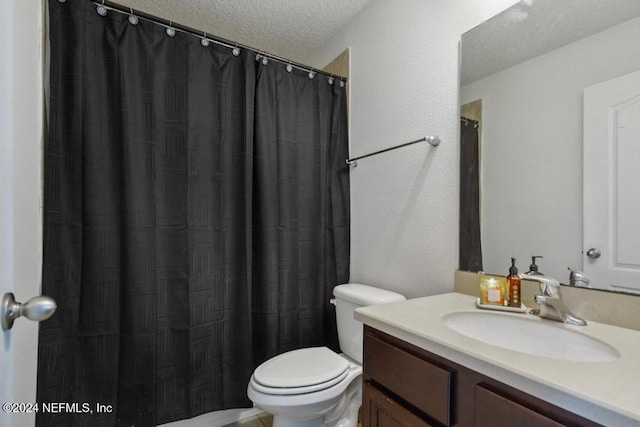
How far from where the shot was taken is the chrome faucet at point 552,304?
2.75 feet

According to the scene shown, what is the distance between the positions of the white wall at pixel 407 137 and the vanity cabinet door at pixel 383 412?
0.59 meters

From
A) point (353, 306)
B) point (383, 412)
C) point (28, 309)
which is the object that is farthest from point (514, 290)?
point (28, 309)

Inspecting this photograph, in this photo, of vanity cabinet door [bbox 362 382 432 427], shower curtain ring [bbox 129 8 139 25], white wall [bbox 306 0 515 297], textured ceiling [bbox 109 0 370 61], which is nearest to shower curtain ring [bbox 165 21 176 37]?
shower curtain ring [bbox 129 8 139 25]

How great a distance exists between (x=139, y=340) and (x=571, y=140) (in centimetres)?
192

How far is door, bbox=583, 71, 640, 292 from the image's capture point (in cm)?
80

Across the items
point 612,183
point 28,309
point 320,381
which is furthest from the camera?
point 320,381

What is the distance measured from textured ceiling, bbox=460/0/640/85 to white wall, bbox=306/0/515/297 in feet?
0.20

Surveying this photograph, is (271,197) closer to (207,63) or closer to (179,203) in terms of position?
(179,203)

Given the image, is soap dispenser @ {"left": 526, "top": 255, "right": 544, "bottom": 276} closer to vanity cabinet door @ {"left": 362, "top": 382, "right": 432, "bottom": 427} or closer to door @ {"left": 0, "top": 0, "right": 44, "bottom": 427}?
vanity cabinet door @ {"left": 362, "top": 382, "right": 432, "bottom": 427}

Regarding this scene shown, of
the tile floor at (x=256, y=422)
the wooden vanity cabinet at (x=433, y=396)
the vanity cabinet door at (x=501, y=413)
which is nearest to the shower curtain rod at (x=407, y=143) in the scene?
the wooden vanity cabinet at (x=433, y=396)

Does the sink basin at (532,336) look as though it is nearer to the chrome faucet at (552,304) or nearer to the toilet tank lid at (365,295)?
the chrome faucet at (552,304)

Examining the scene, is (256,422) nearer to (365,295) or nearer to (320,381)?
(320,381)

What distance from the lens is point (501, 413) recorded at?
58 cm

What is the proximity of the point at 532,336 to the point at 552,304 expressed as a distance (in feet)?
0.37
